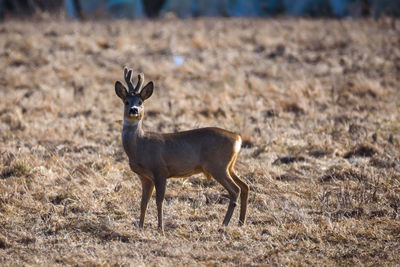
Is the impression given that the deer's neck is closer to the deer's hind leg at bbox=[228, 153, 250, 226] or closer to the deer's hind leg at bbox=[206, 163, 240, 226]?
the deer's hind leg at bbox=[206, 163, 240, 226]

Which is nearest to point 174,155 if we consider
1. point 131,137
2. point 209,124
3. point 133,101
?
point 131,137

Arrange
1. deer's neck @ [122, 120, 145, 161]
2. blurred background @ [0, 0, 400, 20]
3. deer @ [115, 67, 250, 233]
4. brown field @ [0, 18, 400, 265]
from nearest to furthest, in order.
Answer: brown field @ [0, 18, 400, 265] → deer @ [115, 67, 250, 233] → deer's neck @ [122, 120, 145, 161] → blurred background @ [0, 0, 400, 20]

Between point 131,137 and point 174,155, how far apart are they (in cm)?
53

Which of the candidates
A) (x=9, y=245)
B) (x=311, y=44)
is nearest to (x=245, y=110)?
(x=9, y=245)

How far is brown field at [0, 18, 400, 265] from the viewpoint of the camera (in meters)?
6.23

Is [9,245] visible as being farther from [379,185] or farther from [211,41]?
[211,41]

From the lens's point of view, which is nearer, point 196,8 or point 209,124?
point 209,124

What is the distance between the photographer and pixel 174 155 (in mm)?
6680

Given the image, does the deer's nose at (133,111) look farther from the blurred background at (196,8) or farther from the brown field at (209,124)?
the blurred background at (196,8)

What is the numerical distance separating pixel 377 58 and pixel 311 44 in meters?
2.98

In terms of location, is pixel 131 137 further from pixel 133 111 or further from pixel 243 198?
pixel 243 198

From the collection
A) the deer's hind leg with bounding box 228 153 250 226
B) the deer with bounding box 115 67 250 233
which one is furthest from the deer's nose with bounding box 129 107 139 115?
the deer's hind leg with bounding box 228 153 250 226

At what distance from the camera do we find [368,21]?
24094mm

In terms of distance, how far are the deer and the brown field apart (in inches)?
16.3
